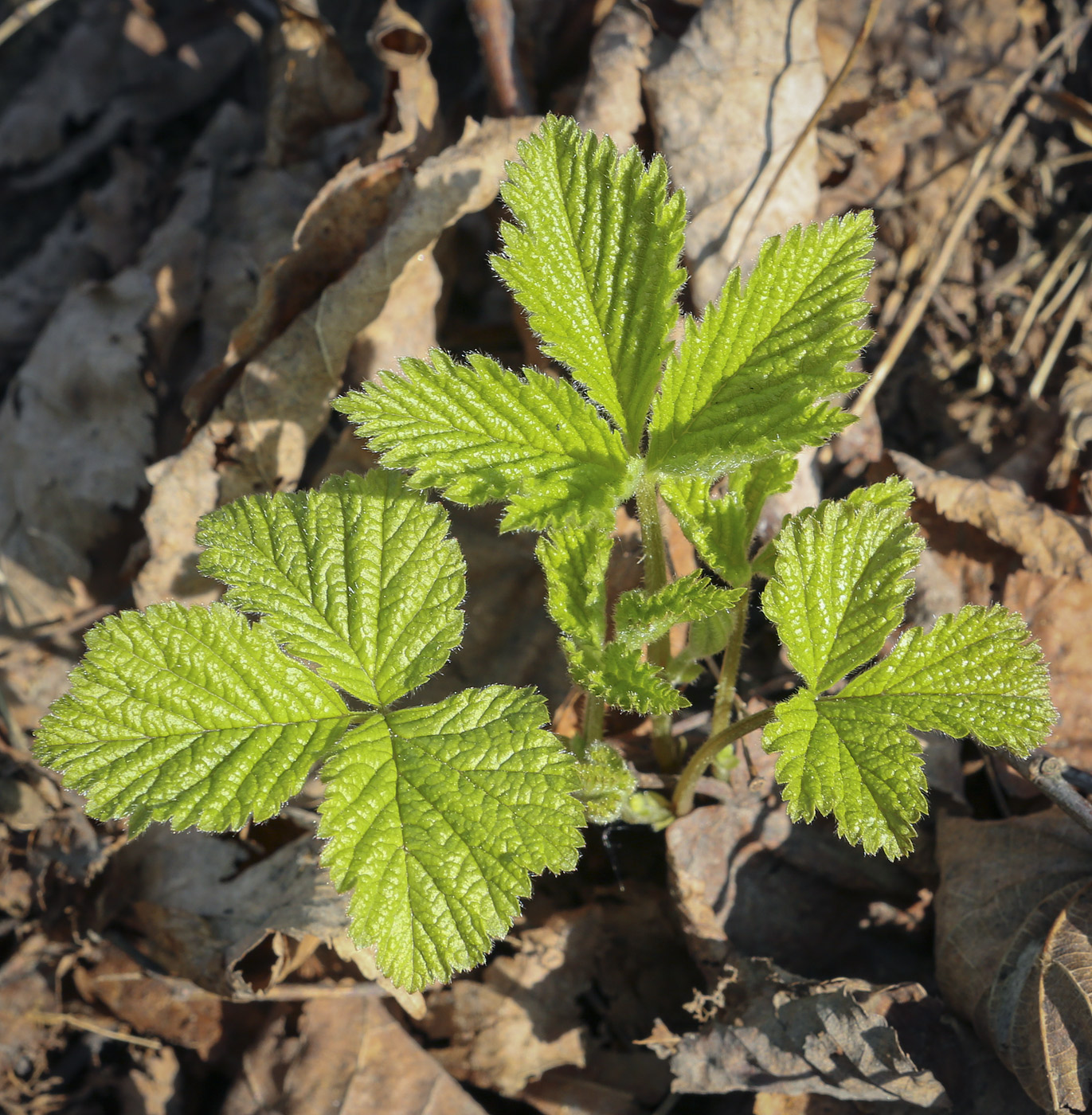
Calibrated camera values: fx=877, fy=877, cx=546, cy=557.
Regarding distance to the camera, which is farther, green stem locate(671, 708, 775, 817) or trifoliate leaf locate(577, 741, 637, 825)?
trifoliate leaf locate(577, 741, 637, 825)

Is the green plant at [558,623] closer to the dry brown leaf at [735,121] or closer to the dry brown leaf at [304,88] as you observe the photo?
the dry brown leaf at [735,121]

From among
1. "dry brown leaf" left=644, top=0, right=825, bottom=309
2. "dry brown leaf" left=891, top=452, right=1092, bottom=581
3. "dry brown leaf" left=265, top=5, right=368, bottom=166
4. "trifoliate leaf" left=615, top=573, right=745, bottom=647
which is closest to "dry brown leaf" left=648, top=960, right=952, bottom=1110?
"trifoliate leaf" left=615, top=573, right=745, bottom=647

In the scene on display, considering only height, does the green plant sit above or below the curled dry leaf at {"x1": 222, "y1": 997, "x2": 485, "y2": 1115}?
above

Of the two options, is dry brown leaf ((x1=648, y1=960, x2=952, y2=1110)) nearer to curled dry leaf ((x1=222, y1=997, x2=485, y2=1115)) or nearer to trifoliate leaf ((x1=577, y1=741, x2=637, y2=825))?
trifoliate leaf ((x1=577, y1=741, x2=637, y2=825))

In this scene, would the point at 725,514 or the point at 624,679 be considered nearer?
the point at 624,679

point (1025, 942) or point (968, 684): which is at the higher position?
point (968, 684)

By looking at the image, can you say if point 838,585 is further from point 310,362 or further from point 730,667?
point 310,362

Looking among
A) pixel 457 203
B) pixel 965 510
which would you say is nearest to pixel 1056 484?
pixel 965 510

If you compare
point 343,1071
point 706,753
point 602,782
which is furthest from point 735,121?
point 343,1071

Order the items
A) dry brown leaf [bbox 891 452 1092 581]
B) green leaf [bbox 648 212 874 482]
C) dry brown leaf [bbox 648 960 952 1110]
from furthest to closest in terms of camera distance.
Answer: dry brown leaf [bbox 891 452 1092 581] < dry brown leaf [bbox 648 960 952 1110] < green leaf [bbox 648 212 874 482]
